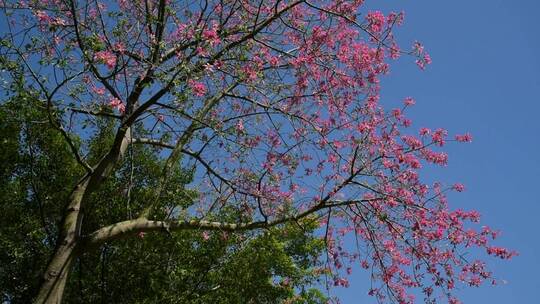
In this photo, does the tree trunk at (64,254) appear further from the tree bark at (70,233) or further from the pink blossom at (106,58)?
the pink blossom at (106,58)

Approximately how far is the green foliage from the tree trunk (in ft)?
11.6

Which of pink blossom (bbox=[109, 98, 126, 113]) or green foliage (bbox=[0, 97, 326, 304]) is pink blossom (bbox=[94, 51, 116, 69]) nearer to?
pink blossom (bbox=[109, 98, 126, 113])

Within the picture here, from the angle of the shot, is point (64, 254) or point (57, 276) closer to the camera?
point (57, 276)

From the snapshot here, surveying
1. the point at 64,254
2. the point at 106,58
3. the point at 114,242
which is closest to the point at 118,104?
the point at 106,58

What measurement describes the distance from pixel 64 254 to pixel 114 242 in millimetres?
5104

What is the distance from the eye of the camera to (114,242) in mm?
11695

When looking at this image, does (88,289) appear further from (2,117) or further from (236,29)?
(236,29)

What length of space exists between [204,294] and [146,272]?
1361 millimetres

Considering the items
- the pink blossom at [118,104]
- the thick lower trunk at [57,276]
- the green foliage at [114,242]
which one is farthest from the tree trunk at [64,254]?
the green foliage at [114,242]

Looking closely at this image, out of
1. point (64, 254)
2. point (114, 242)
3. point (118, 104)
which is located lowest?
point (64, 254)

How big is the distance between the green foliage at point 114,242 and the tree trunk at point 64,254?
353 centimetres

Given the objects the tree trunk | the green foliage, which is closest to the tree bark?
the tree trunk

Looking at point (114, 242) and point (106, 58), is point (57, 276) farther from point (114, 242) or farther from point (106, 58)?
point (114, 242)

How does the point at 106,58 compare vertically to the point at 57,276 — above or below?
above
